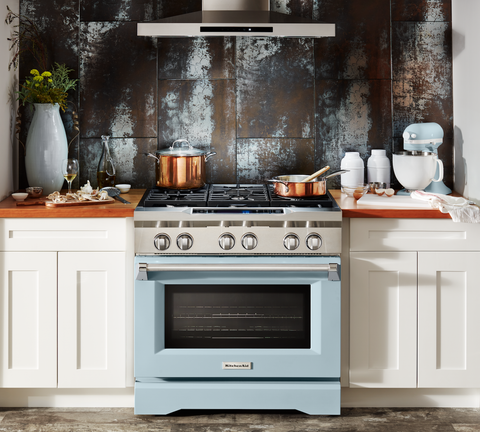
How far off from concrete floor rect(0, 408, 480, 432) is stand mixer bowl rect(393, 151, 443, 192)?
3.65 ft

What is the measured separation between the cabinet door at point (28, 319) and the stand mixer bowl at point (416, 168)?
1.74 meters

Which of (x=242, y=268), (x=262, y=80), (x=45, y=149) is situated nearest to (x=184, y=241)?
(x=242, y=268)

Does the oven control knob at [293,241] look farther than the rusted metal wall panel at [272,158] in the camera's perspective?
No

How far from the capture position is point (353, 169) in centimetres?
293

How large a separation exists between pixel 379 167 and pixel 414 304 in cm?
83

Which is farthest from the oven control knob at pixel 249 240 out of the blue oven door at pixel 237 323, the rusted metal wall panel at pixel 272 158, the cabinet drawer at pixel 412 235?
the rusted metal wall panel at pixel 272 158

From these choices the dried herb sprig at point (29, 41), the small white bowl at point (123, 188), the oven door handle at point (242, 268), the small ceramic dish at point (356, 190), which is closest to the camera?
the oven door handle at point (242, 268)

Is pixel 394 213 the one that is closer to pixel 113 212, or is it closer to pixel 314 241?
pixel 314 241

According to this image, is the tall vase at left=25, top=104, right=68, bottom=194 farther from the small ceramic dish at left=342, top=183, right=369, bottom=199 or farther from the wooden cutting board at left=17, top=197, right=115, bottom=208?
the small ceramic dish at left=342, top=183, right=369, bottom=199

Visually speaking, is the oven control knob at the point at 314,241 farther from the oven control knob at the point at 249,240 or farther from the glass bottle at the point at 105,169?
the glass bottle at the point at 105,169

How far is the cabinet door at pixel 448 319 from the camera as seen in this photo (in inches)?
95.9

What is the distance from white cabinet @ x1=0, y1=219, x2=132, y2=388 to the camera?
2430 millimetres

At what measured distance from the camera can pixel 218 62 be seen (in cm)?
303

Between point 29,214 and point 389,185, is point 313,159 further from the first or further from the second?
point 29,214
